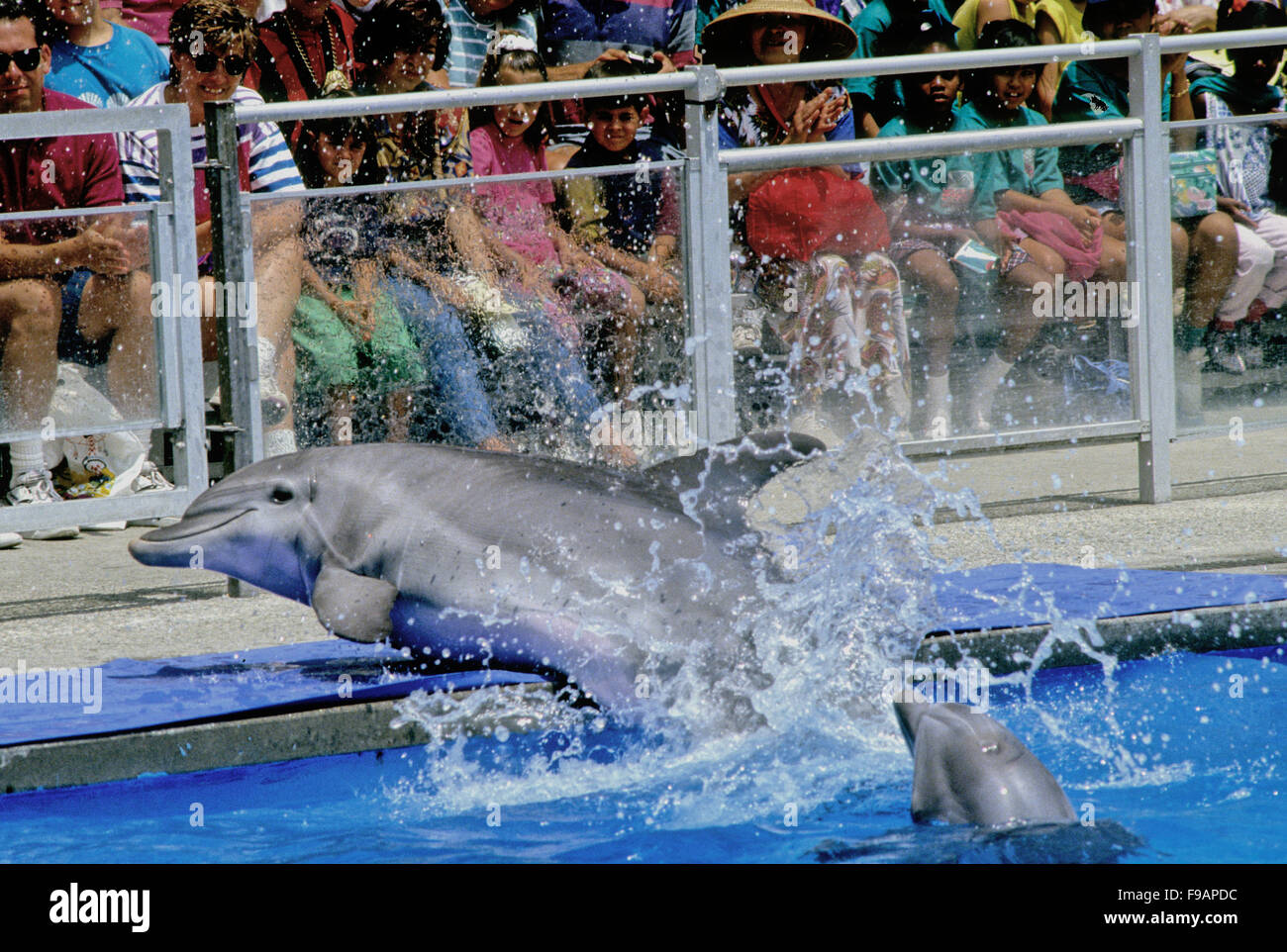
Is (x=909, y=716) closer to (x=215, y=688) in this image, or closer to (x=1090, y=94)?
(x=215, y=688)

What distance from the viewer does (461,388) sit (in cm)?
664

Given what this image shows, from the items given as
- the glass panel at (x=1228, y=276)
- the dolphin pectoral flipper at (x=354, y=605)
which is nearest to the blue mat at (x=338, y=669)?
the dolphin pectoral flipper at (x=354, y=605)

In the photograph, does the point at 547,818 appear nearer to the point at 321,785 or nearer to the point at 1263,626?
the point at 321,785

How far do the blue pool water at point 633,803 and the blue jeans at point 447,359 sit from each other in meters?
2.38

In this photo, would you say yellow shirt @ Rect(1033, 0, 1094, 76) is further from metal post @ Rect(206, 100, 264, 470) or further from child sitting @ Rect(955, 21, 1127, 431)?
metal post @ Rect(206, 100, 264, 470)

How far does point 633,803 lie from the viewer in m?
4.11

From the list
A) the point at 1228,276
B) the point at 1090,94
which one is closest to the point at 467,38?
the point at 1090,94

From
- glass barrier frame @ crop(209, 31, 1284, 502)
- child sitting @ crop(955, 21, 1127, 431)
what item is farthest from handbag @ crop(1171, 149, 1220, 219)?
child sitting @ crop(955, 21, 1127, 431)

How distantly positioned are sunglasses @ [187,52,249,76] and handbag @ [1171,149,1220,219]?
15.3ft

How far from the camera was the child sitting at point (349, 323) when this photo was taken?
6.46m

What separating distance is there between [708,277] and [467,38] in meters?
2.80

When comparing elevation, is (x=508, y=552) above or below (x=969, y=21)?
below

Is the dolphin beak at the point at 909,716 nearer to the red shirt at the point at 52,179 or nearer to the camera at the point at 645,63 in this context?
the red shirt at the point at 52,179

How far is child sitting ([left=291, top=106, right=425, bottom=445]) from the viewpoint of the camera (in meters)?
6.46
